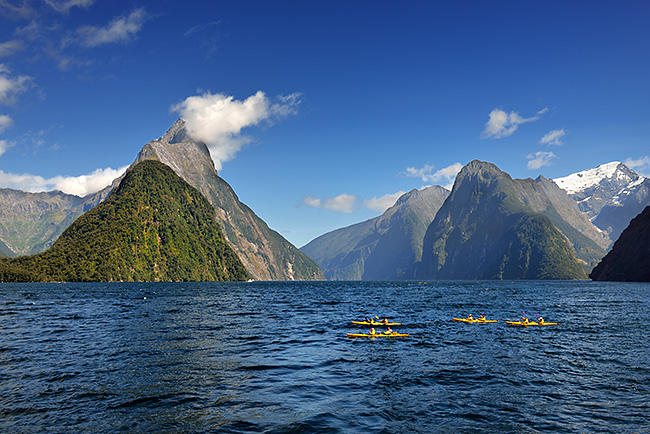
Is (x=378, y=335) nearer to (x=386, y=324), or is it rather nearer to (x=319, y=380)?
(x=386, y=324)

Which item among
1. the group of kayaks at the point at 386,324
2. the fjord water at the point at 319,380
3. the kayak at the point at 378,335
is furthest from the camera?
the group of kayaks at the point at 386,324

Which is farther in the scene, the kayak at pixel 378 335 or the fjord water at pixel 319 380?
the kayak at pixel 378 335

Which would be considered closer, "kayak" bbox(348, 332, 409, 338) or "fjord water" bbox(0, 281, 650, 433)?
"fjord water" bbox(0, 281, 650, 433)

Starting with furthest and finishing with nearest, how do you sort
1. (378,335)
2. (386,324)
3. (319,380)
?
(386,324) < (378,335) < (319,380)

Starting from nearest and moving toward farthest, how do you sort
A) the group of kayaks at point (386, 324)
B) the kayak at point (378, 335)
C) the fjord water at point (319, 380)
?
the fjord water at point (319, 380) < the kayak at point (378, 335) < the group of kayaks at point (386, 324)

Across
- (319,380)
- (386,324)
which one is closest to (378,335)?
(386,324)

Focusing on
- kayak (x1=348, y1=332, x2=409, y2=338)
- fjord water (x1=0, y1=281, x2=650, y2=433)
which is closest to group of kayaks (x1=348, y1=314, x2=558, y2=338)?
kayak (x1=348, y1=332, x2=409, y2=338)

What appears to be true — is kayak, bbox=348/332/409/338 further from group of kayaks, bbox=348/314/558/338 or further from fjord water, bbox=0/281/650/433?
fjord water, bbox=0/281/650/433

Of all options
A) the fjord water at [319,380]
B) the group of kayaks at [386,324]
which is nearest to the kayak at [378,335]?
the group of kayaks at [386,324]

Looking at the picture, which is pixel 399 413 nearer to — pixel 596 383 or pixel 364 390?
pixel 364 390

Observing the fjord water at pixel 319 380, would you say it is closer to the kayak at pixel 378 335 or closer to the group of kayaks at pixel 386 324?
the kayak at pixel 378 335

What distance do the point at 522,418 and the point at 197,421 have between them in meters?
15.5

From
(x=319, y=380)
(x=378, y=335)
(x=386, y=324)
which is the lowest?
(x=378, y=335)

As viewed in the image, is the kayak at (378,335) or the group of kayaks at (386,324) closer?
the kayak at (378,335)
